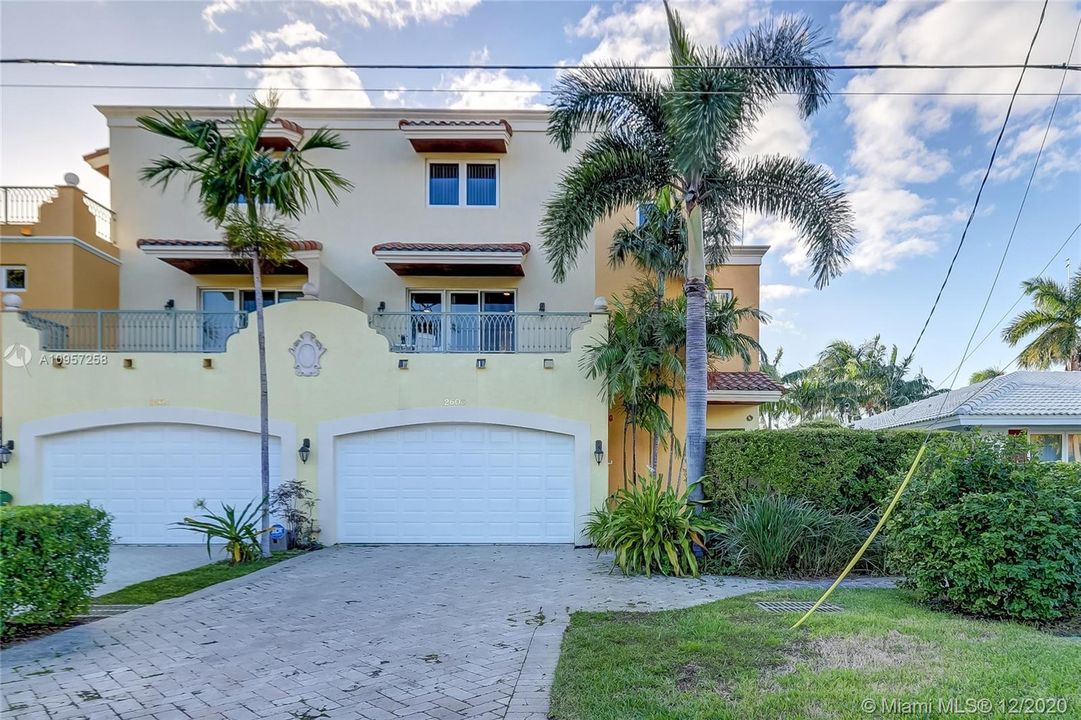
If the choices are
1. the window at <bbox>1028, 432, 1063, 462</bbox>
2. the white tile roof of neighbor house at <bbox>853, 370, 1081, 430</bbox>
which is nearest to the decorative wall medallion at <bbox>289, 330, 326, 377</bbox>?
the white tile roof of neighbor house at <bbox>853, 370, 1081, 430</bbox>

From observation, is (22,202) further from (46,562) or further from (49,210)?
(46,562)

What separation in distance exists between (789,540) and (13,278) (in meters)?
17.7

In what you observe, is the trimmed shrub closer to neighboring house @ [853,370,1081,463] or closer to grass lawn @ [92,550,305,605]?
neighboring house @ [853,370,1081,463]

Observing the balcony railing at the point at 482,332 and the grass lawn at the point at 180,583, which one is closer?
the grass lawn at the point at 180,583

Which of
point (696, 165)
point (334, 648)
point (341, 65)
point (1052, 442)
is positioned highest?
point (341, 65)

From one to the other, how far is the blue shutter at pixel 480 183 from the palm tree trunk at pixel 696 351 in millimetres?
6634

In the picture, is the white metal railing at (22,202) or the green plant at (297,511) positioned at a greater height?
the white metal railing at (22,202)

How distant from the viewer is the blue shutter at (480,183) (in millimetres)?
14711

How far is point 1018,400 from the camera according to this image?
1588 cm

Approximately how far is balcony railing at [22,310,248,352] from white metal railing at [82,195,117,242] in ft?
11.4

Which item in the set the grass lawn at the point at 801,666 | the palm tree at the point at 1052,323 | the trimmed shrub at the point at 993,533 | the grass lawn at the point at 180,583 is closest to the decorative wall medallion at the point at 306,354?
the grass lawn at the point at 180,583

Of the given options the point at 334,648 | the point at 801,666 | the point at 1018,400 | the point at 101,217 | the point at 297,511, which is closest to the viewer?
the point at 801,666

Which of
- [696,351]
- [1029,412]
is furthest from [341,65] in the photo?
[1029,412]

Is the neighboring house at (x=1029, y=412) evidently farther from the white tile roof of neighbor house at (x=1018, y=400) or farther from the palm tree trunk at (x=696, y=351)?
the palm tree trunk at (x=696, y=351)
